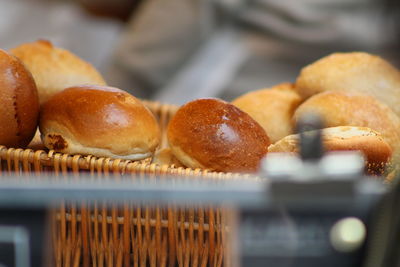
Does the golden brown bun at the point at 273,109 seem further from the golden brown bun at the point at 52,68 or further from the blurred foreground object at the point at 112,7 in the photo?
the blurred foreground object at the point at 112,7

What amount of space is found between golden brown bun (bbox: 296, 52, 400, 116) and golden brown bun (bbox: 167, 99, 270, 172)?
24 centimetres

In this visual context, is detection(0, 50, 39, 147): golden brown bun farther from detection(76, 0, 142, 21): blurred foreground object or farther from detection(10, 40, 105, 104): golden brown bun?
detection(76, 0, 142, 21): blurred foreground object

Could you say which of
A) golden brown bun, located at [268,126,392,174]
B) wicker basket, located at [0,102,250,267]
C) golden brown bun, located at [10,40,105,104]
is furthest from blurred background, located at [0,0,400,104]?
wicker basket, located at [0,102,250,267]

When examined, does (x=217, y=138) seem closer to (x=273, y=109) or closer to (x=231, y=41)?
(x=273, y=109)

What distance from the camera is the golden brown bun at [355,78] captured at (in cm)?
110

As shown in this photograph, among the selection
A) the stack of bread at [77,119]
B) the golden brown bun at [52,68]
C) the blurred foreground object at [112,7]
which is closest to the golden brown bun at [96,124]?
the stack of bread at [77,119]

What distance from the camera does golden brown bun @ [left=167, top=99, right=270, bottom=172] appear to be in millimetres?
895

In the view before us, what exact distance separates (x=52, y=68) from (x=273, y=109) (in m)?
0.40

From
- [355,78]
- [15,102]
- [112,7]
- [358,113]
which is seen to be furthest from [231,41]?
[15,102]

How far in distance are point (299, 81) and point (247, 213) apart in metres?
0.75

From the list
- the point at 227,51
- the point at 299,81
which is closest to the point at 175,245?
the point at 299,81

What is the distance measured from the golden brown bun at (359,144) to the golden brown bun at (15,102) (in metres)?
0.38

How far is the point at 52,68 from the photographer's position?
3.60 ft

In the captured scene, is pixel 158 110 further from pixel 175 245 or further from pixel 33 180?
pixel 33 180
